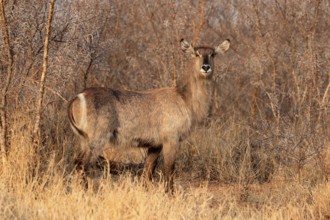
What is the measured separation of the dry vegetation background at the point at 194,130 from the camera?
5.36 meters

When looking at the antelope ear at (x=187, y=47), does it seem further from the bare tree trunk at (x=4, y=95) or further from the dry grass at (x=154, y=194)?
the bare tree trunk at (x=4, y=95)

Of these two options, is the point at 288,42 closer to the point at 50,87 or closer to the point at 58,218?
the point at 50,87

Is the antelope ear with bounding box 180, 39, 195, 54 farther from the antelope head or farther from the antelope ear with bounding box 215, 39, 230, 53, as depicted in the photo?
the antelope ear with bounding box 215, 39, 230, 53

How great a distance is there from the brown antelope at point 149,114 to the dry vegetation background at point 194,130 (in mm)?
376

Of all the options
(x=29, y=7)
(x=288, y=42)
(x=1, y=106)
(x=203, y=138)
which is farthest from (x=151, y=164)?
(x=288, y=42)

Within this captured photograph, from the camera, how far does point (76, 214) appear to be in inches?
187

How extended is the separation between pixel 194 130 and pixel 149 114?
0.68 metres

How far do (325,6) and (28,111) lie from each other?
4867mm

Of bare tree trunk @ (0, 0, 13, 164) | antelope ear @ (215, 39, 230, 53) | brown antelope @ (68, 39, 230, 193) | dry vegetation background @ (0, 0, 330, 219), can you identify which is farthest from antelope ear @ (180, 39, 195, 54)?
bare tree trunk @ (0, 0, 13, 164)

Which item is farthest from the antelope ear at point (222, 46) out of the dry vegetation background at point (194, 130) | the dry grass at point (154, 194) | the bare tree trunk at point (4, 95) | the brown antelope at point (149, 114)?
the bare tree trunk at point (4, 95)

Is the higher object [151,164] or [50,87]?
[50,87]

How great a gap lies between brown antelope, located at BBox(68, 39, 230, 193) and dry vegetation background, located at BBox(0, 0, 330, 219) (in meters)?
0.38

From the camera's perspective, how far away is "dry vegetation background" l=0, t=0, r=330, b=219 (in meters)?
5.36

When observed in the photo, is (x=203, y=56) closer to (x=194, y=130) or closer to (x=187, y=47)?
(x=187, y=47)
